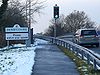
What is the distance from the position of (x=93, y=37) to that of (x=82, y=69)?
17197 mm

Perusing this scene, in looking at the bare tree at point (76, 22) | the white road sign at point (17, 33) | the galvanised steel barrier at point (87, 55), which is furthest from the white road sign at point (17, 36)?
the bare tree at point (76, 22)

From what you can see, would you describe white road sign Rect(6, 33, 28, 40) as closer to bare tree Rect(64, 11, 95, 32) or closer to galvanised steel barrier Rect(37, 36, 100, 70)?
galvanised steel barrier Rect(37, 36, 100, 70)

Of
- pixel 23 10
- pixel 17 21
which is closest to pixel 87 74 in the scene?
pixel 17 21

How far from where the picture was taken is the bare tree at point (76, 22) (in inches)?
3898

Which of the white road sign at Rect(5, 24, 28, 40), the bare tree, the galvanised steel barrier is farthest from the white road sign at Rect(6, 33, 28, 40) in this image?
A: the bare tree

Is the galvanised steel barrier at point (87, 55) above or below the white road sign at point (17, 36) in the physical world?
below

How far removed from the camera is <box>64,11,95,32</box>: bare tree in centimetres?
9901

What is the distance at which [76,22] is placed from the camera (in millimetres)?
100875

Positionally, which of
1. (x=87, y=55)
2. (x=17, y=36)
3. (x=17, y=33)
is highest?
(x=17, y=33)

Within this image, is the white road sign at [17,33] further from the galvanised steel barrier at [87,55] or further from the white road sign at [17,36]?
the galvanised steel barrier at [87,55]

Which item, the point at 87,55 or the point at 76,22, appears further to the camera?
the point at 76,22

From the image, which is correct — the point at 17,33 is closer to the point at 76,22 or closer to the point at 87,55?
the point at 87,55

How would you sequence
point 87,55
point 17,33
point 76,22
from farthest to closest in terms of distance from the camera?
point 76,22
point 17,33
point 87,55

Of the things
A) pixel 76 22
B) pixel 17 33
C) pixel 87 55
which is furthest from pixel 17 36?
pixel 76 22
